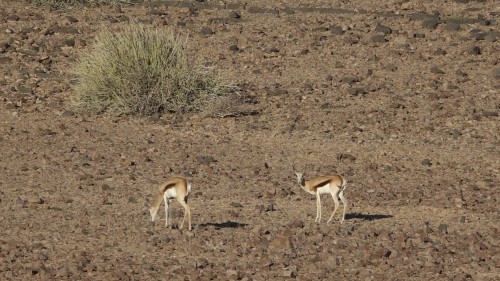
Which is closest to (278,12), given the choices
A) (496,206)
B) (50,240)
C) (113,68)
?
(113,68)

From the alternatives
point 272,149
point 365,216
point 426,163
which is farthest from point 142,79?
point 365,216

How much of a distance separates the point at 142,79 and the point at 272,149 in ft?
9.91

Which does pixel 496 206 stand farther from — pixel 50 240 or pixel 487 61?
pixel 487 61

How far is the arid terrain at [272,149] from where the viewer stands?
980 cm

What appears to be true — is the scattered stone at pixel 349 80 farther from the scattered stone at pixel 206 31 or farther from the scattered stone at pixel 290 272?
the scattered stone at pixel 290 272

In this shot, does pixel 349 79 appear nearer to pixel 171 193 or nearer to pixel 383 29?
pixel 383 29

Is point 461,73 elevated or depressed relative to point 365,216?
depressed

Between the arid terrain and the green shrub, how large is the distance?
318 millimetres

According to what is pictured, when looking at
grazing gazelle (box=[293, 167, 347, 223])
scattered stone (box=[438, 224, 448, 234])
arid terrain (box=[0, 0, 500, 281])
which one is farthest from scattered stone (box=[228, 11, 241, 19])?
scattered stone (box=[438, 224, 448, 234])

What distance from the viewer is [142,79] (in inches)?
658

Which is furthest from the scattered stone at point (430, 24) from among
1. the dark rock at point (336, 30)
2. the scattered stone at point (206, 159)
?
the scattered stone at point (206, 159)

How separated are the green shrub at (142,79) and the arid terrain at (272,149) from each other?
318 mm

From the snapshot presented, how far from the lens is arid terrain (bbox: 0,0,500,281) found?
32.2 ft

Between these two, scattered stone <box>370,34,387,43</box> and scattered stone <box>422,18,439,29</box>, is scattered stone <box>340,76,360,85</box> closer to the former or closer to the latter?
scattered stone <box>370,34,387,43</box>
